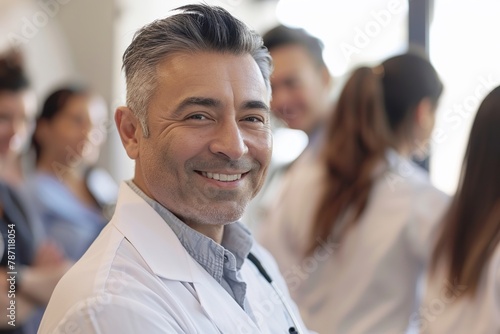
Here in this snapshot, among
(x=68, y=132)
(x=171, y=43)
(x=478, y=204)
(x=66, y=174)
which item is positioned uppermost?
(x=171, y=43)

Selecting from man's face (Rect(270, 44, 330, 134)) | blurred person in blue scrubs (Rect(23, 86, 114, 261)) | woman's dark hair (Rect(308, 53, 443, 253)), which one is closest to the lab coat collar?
woman's dark hair (Rect(308, 53, 443, 253))

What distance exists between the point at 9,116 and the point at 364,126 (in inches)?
46.5

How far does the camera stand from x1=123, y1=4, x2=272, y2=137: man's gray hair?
129cm

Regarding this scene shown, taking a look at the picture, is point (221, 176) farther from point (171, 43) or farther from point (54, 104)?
point (54, 104)

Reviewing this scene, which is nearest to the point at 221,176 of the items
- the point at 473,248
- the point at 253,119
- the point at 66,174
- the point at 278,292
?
the point at 253,119

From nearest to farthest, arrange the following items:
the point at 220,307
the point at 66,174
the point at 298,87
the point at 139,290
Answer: the point at 139,290, the point at 220,307, the point at 298,87, the point at 66,174

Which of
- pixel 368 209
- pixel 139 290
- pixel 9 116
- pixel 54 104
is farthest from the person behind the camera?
pixel 54 104

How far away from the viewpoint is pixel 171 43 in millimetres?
1286

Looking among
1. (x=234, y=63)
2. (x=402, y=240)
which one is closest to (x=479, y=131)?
(x=402, y=240)

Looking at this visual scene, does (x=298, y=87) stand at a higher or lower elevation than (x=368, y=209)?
higher

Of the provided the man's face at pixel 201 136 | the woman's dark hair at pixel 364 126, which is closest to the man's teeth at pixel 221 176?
the man's face at pixel 201 136

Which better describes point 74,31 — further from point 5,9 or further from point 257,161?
point 257,161

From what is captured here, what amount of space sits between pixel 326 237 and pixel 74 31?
2852 millimetres

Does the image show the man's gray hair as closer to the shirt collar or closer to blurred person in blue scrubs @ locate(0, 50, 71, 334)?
the shirt collar
